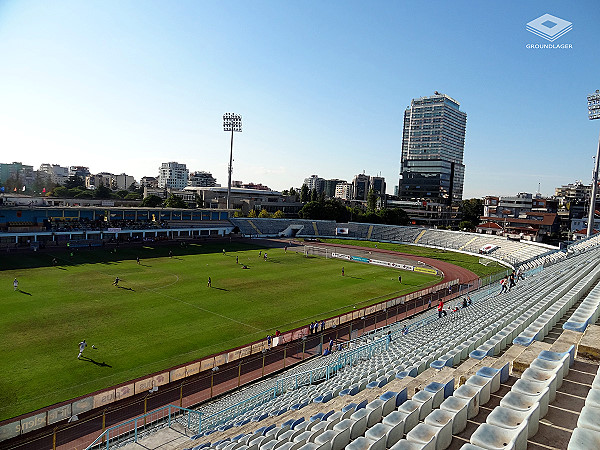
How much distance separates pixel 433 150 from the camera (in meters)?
134

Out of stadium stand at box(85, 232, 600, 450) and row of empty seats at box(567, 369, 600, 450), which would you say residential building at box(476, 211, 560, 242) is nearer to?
stadium stand at box(85, 232, 600, 450)

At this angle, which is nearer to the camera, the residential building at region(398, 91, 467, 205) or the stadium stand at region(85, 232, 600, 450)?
the stadium stand at region(85, 232, 600, 450)

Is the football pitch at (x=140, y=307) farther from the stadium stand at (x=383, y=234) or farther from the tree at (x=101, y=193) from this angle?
the tree at (x=101, y=193)

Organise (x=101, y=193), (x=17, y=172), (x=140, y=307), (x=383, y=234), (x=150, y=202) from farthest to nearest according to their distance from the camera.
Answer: (x=17, y=172), (x=101, y=193), (x=150, y=202), (x=383, y=234), (x=140, y=307)

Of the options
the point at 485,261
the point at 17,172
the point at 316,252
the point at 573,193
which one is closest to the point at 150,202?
the point at 316,252

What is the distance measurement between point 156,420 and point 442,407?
44.1 feet

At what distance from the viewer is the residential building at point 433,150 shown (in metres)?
130

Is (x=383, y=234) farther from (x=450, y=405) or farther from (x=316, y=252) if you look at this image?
(x=450, y=405)

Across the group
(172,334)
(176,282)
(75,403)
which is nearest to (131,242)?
(176,282)

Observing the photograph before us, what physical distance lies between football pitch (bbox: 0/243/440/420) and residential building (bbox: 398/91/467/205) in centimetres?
8259

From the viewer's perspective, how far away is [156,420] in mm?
16125

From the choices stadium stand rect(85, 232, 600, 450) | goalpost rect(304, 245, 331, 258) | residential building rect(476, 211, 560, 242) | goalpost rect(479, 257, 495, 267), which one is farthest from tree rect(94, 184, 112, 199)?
stadium stand rect(85, 232, 600, 450)

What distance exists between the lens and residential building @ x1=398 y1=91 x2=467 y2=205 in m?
130

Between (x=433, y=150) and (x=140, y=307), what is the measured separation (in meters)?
122
